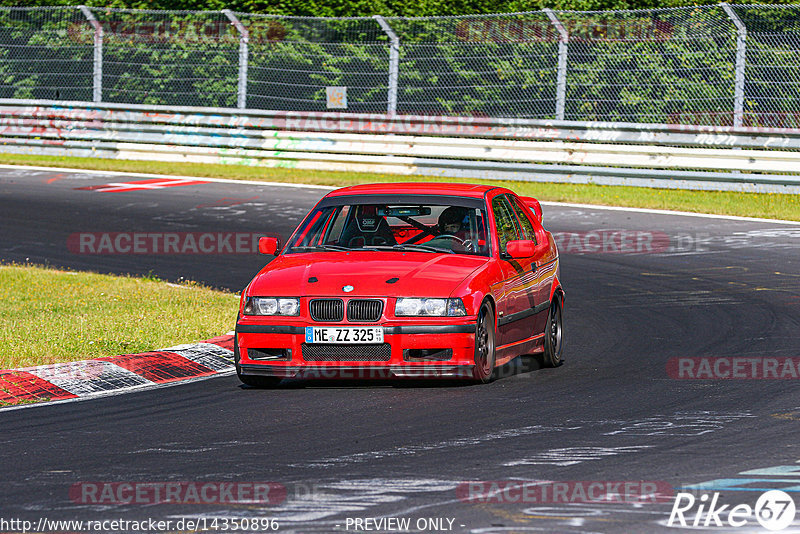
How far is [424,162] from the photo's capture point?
2481 centimetres

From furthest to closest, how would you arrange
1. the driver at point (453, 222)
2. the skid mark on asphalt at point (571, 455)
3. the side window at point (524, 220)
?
the side window at point (524, 220) < the driver at point (453, 222) < the skid mark on asphalt at point (571, 455)

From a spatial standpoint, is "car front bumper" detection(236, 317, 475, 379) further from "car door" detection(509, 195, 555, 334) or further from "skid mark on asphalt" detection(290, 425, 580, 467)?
"car door" detection(509, 195, 555, 334)

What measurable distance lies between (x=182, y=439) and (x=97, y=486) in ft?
3.93

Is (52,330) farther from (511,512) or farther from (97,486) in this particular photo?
(511,512)

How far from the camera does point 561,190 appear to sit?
912 inches

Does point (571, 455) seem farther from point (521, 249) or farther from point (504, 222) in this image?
point (504, 222)

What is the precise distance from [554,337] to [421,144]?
1462 cm

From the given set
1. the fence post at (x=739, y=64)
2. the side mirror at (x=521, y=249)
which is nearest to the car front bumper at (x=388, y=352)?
the side mirror at (x=521, y=249)

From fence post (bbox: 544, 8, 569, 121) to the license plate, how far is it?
602 inches

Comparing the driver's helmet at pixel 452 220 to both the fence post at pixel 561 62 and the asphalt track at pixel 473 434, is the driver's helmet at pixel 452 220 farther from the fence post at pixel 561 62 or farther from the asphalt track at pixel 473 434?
the fence post at pixel 561 62

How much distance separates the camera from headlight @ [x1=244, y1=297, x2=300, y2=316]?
914 cm

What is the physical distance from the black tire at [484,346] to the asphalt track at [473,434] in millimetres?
100

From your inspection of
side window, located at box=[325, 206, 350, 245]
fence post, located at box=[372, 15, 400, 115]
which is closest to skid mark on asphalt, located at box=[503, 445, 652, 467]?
side window, located at box=[325, 206, 350, 245]

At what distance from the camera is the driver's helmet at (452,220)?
1034cm
